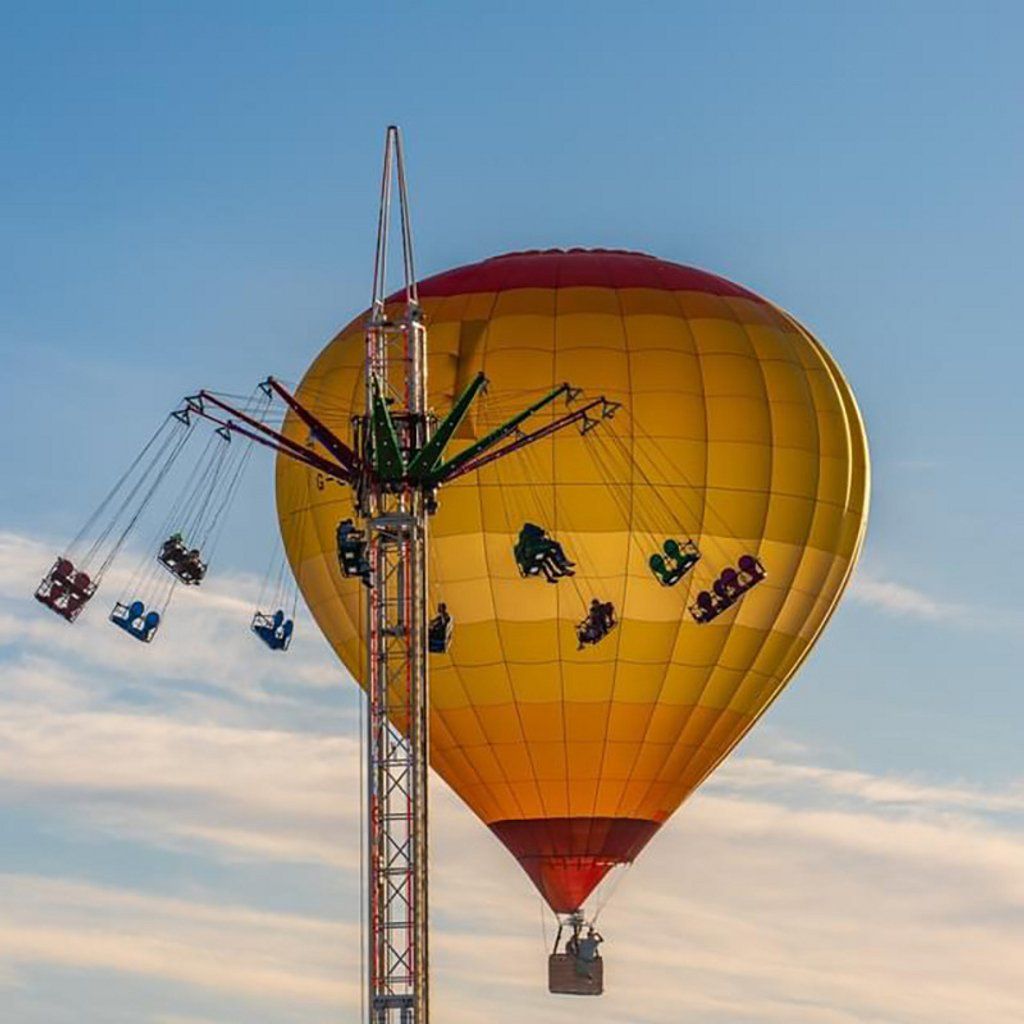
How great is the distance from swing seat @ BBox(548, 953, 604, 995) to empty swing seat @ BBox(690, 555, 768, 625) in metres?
11.7

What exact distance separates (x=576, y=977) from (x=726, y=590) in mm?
13651

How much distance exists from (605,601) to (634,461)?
454 centimetres

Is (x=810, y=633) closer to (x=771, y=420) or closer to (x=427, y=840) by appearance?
(x=771, y=420)

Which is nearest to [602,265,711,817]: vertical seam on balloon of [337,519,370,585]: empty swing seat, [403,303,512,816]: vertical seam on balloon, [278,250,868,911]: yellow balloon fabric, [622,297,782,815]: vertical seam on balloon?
[278,250,868,911]: yellow balloon fabric

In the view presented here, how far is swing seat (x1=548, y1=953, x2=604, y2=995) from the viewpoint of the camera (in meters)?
197

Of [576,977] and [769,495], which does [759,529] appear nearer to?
[769,495]

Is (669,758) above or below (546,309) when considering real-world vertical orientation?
below

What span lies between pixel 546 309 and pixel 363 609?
11183 mm

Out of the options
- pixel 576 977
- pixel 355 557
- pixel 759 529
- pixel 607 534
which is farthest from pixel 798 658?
pixel 355 557

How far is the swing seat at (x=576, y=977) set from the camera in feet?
647

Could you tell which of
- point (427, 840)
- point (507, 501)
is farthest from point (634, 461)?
point (427, 840)

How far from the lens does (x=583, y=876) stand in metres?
198

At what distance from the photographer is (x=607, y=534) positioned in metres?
195

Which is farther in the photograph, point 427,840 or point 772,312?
point 772,312
